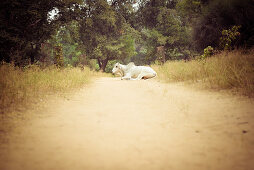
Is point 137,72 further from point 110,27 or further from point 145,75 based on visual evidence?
point 110,27

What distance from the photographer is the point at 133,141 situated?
5.20 ft

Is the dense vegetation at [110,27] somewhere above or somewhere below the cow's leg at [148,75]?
above

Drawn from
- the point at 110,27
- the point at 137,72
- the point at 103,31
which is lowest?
the point at 137,72

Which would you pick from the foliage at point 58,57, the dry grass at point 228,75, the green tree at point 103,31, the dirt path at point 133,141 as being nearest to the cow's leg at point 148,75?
the dry grass at point 228,75

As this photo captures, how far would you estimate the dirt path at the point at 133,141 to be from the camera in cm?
125

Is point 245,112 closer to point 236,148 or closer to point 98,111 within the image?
point 236,148

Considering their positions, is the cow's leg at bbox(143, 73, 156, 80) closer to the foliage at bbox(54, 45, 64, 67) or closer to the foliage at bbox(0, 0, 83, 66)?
the foliage at bbox(54, 45, 64, 67)

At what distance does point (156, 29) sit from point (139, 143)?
25.8m

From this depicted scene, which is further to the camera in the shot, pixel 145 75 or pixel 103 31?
pixel 103 31

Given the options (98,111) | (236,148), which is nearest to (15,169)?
(98,111)

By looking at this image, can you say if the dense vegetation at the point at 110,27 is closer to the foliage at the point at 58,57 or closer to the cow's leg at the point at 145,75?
the foliage at the point at 58,57

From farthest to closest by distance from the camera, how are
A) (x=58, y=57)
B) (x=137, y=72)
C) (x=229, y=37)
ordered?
(x=58, y=57) < (x=137, y=72) < (x=229, y=37)

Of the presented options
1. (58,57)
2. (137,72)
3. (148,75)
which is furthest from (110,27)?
(148,75)

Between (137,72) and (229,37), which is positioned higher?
(229,37)
